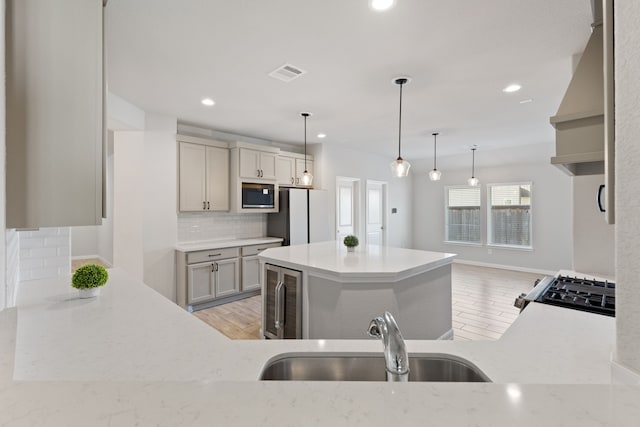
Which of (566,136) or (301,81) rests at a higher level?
(301,81)

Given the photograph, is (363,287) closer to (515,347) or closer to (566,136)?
(515,347)

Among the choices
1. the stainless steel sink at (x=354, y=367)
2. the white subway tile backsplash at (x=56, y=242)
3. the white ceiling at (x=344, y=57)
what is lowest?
the stainless steel sink at (x=354, y=367)

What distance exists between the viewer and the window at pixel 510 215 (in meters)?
6.49

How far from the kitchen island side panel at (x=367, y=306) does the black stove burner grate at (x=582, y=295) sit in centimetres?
98

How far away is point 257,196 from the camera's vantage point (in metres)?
4.85

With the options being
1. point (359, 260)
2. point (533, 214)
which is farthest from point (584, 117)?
point (533, 214)

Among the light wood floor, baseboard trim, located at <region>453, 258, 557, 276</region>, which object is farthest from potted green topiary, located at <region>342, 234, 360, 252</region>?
baseboard trim, located at <region>453, 258, 557, 276</region>

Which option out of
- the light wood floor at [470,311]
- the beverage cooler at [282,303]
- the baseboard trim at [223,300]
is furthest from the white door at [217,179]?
the beverage cooler at [282,303]

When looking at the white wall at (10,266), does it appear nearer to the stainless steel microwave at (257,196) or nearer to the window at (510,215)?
the stainless steel microwave at (257,196)

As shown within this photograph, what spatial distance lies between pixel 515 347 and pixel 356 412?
3.15ft

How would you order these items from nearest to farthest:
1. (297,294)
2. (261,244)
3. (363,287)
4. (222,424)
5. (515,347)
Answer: (222,424) → (515,347) → (363,287) → (297,294) → (261,244)

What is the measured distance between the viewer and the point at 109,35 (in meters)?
2.17

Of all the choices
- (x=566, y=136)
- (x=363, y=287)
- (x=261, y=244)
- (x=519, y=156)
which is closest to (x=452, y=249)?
(x=519, y=156)

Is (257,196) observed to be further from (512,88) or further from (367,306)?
(512,88)
